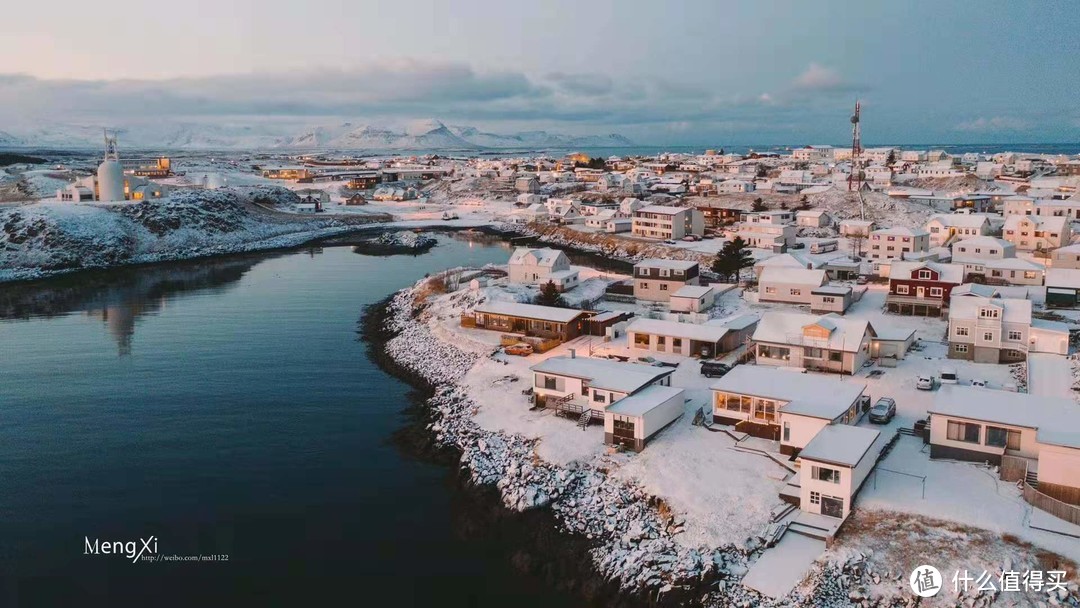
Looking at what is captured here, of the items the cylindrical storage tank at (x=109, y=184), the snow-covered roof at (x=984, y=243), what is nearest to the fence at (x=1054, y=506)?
the snow-covered roof at (x=984, y=243)

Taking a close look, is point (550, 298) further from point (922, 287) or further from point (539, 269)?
point (922, 287)

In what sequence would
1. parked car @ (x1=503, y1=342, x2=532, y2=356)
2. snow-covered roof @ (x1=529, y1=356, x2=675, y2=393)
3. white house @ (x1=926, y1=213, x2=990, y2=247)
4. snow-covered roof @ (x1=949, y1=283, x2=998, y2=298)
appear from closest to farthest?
snow-covered roof @ (x1=529, y1=356, x2=675, y2=393), parked car @ (x1=503, y1=342, x2=532, y2=356), snow-covered roof @ (x1=949, y1=283, x2=998, y2=298), white house @ (x1=926, y1=213, x2=990, y2=247)

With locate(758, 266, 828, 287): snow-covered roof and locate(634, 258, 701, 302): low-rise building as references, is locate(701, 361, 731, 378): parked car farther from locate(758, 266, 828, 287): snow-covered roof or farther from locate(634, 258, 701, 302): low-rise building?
locate(758, 266, 828, 287): snow-covered roof

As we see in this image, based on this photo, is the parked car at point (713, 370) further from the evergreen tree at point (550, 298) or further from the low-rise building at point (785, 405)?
the evergreen tree at point (550, 298)

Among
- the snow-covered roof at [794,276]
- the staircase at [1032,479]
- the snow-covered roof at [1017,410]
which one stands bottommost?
the staircase at [1032,479]

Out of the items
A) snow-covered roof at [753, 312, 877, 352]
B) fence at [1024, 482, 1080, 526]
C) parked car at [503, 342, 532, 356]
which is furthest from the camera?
parked car at [503, 342, 532, 356]

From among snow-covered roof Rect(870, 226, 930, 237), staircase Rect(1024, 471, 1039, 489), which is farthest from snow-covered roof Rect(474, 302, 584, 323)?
snow-covered roof Rect(870, 226, 930, 237)
